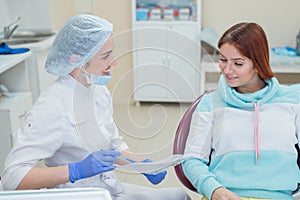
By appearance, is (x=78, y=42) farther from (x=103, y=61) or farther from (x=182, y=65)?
(x=182, y=65)

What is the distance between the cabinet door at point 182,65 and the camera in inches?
50.9

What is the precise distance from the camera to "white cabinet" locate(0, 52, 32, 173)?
8.84 ft

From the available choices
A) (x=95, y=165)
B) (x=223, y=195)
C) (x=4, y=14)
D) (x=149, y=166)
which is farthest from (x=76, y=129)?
(x=4, y=14)

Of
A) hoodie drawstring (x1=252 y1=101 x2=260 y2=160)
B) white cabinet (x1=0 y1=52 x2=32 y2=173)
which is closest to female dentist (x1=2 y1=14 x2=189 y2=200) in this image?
hoodie drawstring (x1=252 y1=101 x2=260 y2=160)

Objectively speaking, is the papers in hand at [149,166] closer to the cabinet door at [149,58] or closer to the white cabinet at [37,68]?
the cabinet door at [149,58]

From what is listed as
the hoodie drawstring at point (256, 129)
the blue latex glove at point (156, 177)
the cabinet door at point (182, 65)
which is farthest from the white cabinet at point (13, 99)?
the hoodie drawstring at point (256, 129)

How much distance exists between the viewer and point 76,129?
140cm

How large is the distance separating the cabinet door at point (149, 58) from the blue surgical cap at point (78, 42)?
14 centimetres

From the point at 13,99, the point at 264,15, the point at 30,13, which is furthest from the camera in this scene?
the point at 264,15

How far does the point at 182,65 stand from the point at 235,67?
24cm

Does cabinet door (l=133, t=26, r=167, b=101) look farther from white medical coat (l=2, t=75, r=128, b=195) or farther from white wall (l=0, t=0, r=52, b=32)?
white wall (l=0, t=0, r=52, b=32)

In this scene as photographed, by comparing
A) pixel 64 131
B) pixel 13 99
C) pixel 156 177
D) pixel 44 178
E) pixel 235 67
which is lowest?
pixel 13 99

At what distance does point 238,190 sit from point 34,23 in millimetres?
2905

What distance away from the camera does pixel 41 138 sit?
4.51ft
